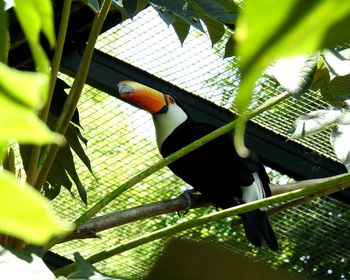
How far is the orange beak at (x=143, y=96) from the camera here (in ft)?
5.67

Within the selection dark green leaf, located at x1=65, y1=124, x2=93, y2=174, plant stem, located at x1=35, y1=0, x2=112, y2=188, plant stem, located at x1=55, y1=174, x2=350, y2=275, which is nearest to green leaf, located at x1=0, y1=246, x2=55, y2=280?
plant stem, located at x1=55, y1=174, x2=350, y2=275

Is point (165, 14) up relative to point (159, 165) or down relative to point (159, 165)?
up

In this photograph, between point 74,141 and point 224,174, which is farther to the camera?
point 224,174

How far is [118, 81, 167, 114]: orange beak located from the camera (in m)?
1.73

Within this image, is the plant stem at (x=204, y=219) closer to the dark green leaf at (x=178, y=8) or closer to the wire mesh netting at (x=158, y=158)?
the dark green leaf at (x=178, y=8)

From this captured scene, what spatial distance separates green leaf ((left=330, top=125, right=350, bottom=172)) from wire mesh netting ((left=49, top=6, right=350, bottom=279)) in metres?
0.60

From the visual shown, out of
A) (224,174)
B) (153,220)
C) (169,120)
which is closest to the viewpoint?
(224,174)

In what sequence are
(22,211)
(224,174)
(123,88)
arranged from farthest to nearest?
(224,174) < (123,88) < (22,211)

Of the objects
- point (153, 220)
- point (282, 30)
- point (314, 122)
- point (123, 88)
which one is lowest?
point (153, 220)

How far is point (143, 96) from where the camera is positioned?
1.91m

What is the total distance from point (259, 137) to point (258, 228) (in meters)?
0.28

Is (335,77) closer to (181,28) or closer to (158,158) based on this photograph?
(181,28)

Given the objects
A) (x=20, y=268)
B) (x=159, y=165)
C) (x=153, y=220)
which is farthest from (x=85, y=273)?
(x=153, y=220)

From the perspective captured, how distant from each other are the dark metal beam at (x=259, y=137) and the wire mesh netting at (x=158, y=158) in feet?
0.07
